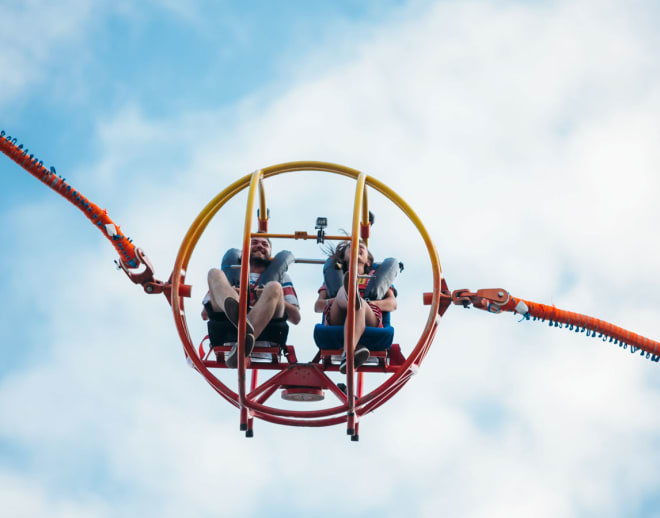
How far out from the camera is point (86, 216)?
1302 cm

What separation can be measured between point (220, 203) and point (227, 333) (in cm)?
141

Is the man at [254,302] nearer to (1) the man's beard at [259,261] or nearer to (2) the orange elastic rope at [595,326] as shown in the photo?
(1) the man's beard at [259,261]

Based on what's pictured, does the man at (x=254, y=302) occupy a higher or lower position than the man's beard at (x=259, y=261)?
lower

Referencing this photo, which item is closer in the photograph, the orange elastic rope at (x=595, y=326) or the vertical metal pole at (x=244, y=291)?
the vertical metal pole at (x=244, y=291)

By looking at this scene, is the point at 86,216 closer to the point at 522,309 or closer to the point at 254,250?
the point at 254,250

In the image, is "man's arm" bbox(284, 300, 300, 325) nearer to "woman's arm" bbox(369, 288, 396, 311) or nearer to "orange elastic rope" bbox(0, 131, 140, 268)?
"woman's arm" bbox(369, 288, 396, 311)

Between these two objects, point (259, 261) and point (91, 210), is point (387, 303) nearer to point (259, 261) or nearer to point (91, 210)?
point (259, 261)

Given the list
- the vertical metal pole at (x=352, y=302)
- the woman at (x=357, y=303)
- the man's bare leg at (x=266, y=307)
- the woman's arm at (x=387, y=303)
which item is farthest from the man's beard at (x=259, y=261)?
the vertical metal pole at (x=352, y=302)

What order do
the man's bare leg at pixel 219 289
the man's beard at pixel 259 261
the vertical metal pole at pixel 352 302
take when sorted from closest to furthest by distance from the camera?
1. the vertical metal pole at pixel 352 302
2. the man's bare leg at pixel 219 289
3. the man's beard at pixel 259 261

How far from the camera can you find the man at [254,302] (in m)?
11.6

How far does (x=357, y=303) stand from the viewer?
38.4 ft

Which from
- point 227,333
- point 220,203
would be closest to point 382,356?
point 227,333

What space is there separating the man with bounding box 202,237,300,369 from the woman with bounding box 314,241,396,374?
0.33 metres

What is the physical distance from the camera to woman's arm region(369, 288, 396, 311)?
12.5 metres
